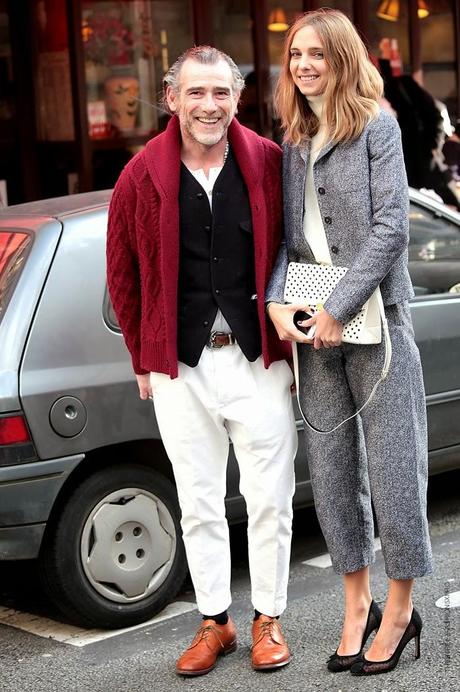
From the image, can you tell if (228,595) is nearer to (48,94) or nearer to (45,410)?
(45,410)

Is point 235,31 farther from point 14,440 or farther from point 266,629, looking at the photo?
point 266,629

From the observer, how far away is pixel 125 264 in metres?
4.23

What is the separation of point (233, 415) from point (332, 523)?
0.46m

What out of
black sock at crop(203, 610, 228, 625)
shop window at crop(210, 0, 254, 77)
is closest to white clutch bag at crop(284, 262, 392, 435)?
black sock at crop(203, 610, 228, 625)

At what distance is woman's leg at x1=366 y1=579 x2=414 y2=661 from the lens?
4129mm

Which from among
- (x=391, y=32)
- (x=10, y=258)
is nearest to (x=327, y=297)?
(x=10, y=258)

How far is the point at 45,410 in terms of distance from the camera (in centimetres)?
463

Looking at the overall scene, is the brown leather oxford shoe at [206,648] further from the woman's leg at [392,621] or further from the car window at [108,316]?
the car window at [108,316]

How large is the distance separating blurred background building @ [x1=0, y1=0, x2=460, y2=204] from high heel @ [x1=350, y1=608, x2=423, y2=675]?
6380 millimetres

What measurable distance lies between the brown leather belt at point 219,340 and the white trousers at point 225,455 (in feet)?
0.06

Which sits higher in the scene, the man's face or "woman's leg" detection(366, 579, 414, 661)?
the man's face

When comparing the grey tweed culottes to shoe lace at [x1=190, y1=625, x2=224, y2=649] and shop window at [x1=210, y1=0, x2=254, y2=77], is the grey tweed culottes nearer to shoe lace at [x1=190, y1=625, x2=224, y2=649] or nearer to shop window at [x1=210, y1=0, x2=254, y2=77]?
shoe lace at [x1=190, y1=625, x2=224, y2=649]

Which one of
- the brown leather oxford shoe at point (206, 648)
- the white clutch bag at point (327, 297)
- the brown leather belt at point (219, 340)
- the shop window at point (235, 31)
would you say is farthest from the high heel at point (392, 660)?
the shop window at point (235, 31)

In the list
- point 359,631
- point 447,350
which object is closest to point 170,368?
point 359,631
